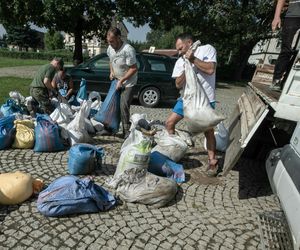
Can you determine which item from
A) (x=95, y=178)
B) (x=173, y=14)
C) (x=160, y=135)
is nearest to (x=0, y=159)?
(x=95, y=178)

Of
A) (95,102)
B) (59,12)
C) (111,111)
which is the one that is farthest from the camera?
(59,12)

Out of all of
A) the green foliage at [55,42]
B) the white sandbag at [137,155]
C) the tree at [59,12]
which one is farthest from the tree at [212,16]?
the green foliage at [55,42]

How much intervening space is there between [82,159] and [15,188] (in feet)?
3.15

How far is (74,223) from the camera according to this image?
3.02 metres

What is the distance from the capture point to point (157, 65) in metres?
9.73

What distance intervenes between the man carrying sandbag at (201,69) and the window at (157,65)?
207 inches

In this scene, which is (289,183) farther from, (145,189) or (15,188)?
(15,188)

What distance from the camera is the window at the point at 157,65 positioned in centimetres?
966

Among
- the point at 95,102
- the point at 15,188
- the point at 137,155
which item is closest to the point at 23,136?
the point at 15,188

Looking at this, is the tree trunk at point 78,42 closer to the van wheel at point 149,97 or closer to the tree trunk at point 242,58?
the van wheel at point 149,97

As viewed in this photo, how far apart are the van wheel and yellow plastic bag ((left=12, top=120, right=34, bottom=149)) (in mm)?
5017

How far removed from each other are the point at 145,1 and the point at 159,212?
13300 mm

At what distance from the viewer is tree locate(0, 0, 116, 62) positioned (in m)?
14.1

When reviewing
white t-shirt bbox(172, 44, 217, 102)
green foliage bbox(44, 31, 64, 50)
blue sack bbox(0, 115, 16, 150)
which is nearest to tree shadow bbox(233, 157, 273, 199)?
white t-shirt bbox(172, 44, 217, 102)
